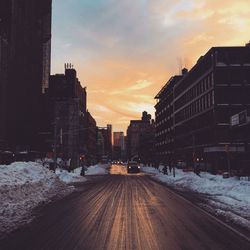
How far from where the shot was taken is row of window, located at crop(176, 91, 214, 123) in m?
79.1

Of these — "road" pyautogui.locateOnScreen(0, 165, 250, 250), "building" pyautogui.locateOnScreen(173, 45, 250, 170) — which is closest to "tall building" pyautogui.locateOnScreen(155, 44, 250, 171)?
"building" pyautogui.locateOnScreen(173, 45, 250, 170)

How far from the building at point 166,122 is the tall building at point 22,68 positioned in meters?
36.5

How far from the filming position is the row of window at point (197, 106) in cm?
7914

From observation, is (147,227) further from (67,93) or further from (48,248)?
(67,93)

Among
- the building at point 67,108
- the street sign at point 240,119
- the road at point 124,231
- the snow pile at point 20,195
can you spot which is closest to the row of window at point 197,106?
the street sign at point 240,119

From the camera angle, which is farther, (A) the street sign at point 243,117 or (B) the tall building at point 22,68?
(B) the tall building at point 22,68

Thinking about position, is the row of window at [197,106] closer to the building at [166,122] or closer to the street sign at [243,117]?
the building at [166,122]

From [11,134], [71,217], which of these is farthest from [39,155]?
[71,217]

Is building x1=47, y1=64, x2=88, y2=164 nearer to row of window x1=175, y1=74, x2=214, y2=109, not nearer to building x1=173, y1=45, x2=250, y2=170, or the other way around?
row of window x1=175, y1=74, x2=214, y2=109

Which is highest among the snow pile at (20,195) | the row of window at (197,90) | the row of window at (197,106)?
the row of window at (197,90)

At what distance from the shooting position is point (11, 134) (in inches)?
3455

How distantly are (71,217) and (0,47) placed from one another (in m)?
73.2

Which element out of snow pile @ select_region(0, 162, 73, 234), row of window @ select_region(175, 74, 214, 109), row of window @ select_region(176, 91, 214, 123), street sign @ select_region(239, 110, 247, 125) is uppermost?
row of window @ select_region(175, 74, 214, 109)

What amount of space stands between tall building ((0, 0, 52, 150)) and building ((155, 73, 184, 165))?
120 ft
